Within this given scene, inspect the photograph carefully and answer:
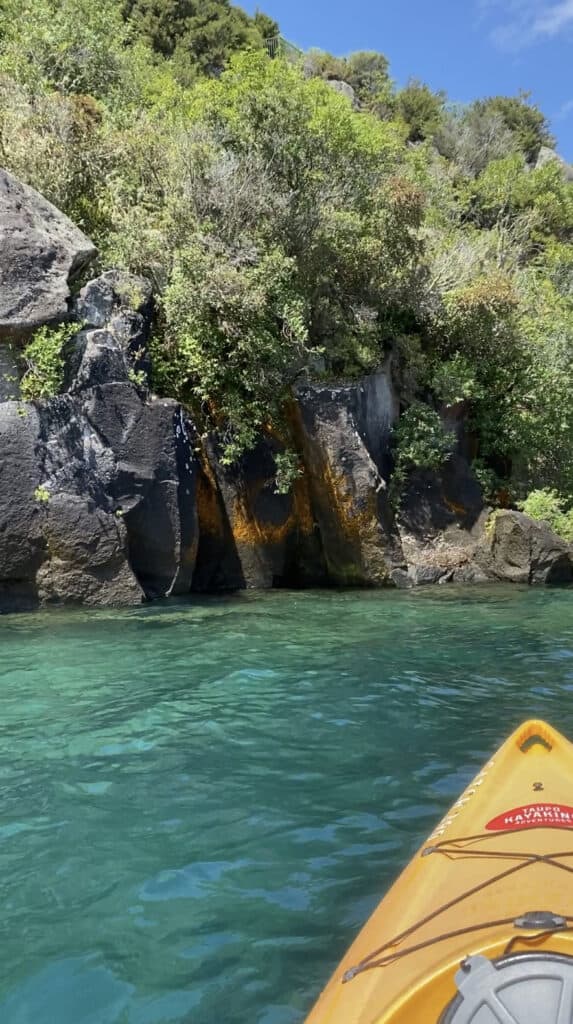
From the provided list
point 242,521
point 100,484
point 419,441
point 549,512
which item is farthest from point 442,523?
point 100,484

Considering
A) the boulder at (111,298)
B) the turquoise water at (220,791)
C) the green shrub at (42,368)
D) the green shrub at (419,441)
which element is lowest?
the turquoise water at (220,791)

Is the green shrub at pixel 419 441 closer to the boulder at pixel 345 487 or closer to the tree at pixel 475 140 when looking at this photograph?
the boulder at pixel 345 487

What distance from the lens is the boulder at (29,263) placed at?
476 inches

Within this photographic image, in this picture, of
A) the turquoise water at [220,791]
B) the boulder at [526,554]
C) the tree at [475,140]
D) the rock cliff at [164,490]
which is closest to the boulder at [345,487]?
the rock cliff at [164,490]

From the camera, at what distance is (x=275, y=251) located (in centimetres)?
1398

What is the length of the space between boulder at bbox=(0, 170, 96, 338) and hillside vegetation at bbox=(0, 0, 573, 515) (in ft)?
5.21

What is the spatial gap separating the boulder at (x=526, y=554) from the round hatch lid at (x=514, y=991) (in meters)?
12.8

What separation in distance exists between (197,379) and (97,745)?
946cm

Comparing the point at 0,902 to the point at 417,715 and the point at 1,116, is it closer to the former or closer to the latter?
the point at 417,715

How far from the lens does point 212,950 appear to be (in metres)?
3.34

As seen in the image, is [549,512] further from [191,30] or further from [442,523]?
[191,30]

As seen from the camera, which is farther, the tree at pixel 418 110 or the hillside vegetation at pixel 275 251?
the tree at pixel 418 110

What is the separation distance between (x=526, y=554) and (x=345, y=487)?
12.7ft

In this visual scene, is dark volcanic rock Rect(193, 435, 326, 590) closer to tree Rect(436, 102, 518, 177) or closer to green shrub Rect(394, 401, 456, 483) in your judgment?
green shrub Rect(394, 401, 456, 483)
